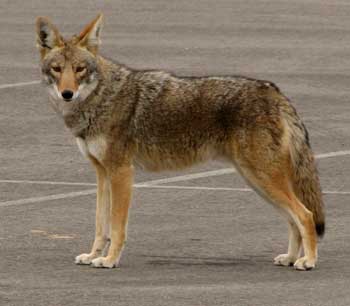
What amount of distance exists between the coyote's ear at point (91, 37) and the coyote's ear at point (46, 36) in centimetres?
16

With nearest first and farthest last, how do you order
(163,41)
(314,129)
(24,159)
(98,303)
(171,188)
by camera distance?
1. (98,303)
2. (171,188)
3. (24,159)
4. (314,129)
5. (163,41)

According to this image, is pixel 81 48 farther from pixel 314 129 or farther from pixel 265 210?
pixel 314 129

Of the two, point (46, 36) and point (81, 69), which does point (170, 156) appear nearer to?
point (81, 69)

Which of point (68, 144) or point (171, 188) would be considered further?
point (68, 144)

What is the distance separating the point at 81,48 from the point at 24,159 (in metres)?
4.07

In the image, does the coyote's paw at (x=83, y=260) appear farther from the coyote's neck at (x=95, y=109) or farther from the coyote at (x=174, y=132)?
the coyote's neck at (x=95, y=109)

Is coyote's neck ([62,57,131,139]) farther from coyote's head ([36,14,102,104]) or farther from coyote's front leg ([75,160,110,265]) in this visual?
coyote's front leg ([75,160,110,265])

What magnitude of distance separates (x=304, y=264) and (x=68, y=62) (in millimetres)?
2174

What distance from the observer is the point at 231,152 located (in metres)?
11.6

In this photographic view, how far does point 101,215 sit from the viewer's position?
11875mm

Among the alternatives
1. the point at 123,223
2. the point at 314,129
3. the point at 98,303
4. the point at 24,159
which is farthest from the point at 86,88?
the point at 314,129

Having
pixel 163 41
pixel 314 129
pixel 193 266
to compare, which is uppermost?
pixel 193 266

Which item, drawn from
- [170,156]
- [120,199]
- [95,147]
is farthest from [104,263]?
[170,156]

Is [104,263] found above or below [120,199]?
below
